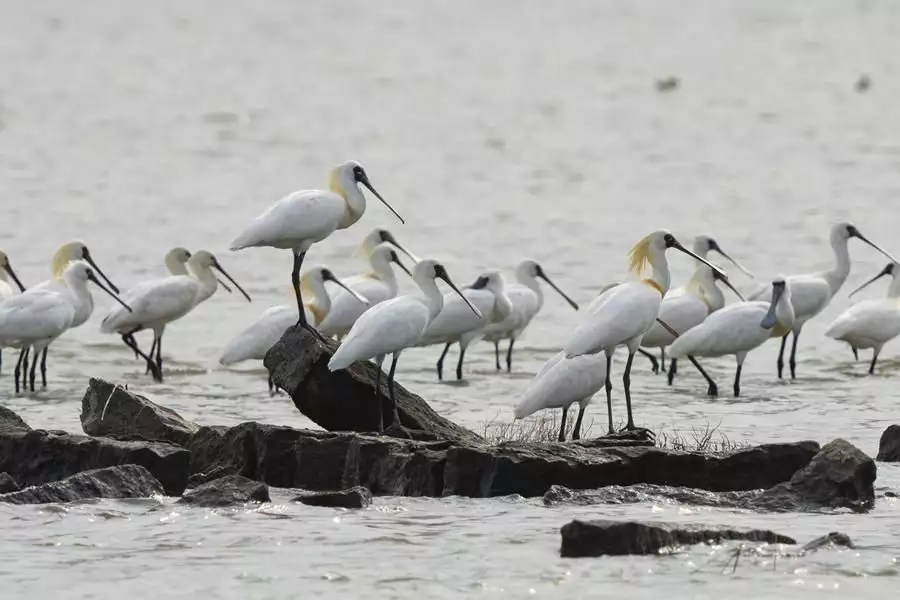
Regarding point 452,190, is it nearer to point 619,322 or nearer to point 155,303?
point 155,303

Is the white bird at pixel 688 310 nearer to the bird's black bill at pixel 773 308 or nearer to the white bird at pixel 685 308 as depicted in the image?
the white bird at pixel 685 308

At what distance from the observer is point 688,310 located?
20625 millimetres

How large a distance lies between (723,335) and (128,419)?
24.9ft

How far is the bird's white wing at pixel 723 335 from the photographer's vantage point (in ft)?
64.0

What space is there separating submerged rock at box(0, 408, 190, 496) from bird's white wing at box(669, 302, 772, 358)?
8.13m

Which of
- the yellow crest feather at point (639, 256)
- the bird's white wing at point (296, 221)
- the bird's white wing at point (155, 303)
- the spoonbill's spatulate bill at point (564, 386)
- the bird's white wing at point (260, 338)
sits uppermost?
the bird's white wing at point (296, 221)

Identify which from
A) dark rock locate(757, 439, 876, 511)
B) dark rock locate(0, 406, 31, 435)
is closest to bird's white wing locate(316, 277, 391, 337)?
dark rock locate(0, 406, 31, 435)

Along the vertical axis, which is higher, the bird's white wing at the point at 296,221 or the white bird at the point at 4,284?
the bird's white wing at the point at 296,221

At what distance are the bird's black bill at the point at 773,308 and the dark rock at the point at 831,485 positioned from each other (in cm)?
784

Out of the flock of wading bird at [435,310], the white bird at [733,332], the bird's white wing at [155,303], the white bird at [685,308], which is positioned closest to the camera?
the flock of wading bird at [435,310]

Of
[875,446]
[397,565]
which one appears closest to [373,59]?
[875,446]

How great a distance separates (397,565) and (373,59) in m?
59.7

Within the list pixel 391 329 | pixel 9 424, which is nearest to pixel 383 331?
pixel 391 329

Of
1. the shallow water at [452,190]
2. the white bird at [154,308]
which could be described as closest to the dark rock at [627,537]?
the shallow water at [452,190]
